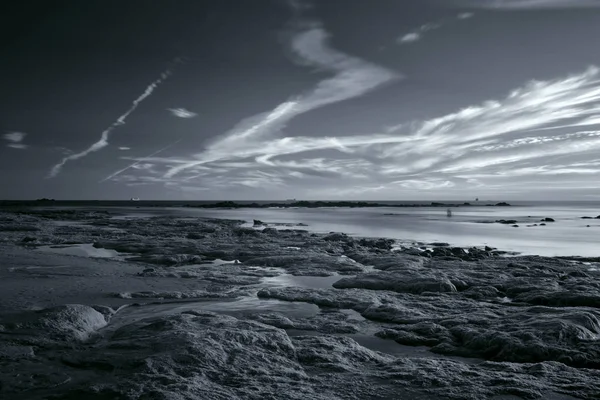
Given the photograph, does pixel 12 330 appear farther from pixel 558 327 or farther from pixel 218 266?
pixel 558 327

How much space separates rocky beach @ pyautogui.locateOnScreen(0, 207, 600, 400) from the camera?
576 centimetres

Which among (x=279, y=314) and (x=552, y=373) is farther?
(x=279, y=314)

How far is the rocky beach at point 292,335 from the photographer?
5.76m

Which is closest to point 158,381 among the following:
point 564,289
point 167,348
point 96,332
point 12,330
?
point 167,348

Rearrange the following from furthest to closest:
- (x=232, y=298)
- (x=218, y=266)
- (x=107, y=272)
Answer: (x=218, y=266)
(x=107, y=272)
(x=232, y=298)

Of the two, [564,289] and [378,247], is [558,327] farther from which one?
[378,247]

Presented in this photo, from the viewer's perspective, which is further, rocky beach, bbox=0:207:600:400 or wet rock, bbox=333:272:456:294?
wet rock, bbox=333:272:456:294

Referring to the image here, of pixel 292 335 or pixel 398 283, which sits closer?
pixel 292 335

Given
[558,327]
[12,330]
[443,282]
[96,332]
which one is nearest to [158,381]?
[96,332]

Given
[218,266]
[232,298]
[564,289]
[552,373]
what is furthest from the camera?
[218,266]

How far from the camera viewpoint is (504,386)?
19.4ft

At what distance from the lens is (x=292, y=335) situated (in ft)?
26.9

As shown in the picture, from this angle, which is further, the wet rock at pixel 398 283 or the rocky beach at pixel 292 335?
the wet rock at pixel 398 283

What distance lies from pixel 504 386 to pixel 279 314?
518 cm
